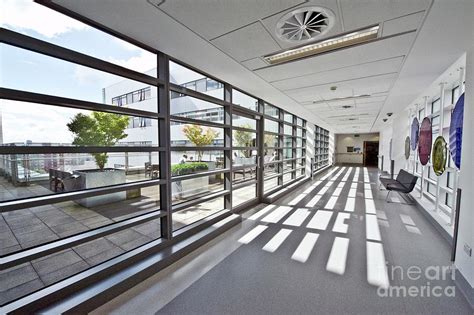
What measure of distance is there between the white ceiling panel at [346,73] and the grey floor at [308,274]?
2552 millimetres

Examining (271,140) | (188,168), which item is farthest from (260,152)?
(188,168)

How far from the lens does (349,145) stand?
16953mm

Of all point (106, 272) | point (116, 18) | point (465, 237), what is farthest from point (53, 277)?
point (465, 237)

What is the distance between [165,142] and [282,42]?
184 cm

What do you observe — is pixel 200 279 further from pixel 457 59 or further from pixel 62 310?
pixel 457 59

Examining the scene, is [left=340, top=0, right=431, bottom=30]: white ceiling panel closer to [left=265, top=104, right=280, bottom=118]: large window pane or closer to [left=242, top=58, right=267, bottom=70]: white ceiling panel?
[left=242, top=58, right=267, bottom=70]: white ceiling panel

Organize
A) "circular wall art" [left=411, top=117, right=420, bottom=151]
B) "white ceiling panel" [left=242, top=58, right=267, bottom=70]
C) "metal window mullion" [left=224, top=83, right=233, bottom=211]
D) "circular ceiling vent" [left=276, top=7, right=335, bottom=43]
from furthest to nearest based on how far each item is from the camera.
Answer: "circular wall art" [left=411, top=117, right=420, bottom=151] → "metal window mullion" [left=224, top=83, right=233, bottom=211] → "white ceiling panel" [left=242, top=58, right=267, bottom=70] → "circular ceiling vent" [left=276, top=7, right=335, bottom=43]

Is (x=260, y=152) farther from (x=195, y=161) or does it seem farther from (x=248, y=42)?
(x=248, y=42)

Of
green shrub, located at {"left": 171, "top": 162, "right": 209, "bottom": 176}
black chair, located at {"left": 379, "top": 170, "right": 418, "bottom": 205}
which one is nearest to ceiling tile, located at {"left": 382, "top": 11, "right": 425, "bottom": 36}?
green shrub, located at {"left": 171, "top": 162, "right": 209, "bottom": 176}

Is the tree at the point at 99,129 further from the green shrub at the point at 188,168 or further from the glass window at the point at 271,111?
the glass window at the point at 271,111

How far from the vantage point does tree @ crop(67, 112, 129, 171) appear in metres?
1.95

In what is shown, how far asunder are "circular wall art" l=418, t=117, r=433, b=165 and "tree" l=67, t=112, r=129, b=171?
5.81m

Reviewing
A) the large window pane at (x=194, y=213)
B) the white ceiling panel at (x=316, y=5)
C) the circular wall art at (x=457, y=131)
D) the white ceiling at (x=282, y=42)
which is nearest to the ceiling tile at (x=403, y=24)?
the white ceiling at (x=282, y=42)

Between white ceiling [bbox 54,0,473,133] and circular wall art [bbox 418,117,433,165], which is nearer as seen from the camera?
white ceiling [bbox 54,0,473,133]
